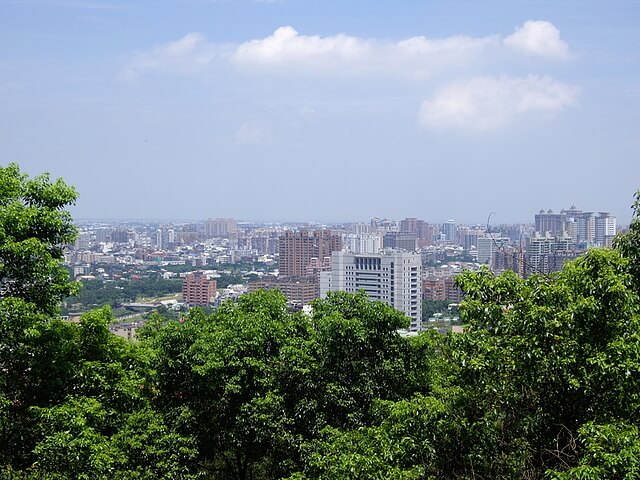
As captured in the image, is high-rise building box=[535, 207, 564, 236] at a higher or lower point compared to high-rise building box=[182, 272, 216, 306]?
higher

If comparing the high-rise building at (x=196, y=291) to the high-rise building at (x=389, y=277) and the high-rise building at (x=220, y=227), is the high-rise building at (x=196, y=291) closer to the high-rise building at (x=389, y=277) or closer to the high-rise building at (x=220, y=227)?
the high-rise building at (x=389, y=277)

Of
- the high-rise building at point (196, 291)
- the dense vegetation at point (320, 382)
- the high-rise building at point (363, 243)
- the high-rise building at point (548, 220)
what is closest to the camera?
the dense vegetation at point (320, 382)

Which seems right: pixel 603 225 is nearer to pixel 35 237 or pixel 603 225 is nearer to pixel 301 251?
pixel 301 251

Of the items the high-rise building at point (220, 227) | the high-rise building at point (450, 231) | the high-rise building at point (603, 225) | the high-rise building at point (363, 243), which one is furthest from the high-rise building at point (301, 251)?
the high-rise building at point (220, 227)

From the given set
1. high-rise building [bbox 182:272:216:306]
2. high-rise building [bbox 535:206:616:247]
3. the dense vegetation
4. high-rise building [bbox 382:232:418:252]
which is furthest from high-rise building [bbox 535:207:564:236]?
the dense vegetation

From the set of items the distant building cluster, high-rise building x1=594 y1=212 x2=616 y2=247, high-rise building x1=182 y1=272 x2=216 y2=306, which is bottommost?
high-rise building x1=182 y1=272 x2=216 y2=306

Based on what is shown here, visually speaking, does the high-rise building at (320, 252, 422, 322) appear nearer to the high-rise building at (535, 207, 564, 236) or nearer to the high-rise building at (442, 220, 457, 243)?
the high-rise building at (535, 207, 564, 236)
